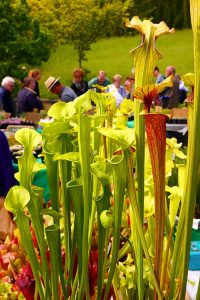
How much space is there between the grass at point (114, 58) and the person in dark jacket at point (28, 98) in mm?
10841

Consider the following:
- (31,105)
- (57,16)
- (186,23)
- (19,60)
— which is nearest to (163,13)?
(186,23)

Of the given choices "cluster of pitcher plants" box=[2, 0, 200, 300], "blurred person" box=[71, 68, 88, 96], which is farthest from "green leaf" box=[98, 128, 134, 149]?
"blurred person" box=[71, 68, 88, 96]

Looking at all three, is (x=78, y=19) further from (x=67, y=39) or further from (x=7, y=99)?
(x=7, y=99)

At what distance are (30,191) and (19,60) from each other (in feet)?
38.8

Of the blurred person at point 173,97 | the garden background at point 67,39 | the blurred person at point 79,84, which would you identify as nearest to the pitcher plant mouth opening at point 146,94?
the garden background at point 67,39

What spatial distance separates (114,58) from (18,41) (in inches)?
440

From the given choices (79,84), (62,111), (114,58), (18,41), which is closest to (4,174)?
(62,111)

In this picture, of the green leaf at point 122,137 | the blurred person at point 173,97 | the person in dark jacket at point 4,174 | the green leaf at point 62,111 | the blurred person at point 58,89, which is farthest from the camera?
the blurred person at point 173,97

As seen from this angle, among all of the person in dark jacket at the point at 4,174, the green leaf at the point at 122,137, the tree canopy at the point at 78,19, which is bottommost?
the person in dark jacket at the point at 4,174

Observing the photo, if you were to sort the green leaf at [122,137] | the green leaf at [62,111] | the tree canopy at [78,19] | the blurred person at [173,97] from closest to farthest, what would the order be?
the green leaf at [122,137] → the green leaf at [62,111] → the blurred person at [173,97] → the tree canopy at [78,19]

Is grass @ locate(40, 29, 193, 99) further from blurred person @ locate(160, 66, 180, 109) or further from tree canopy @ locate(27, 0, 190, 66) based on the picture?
blurred person @ locate(160, 66, 180, 109)

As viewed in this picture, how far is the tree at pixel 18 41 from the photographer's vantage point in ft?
37.3

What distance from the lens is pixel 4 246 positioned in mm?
1056

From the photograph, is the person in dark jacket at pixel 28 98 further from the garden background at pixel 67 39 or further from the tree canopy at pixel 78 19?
the tree canopy at pixel 78 19
